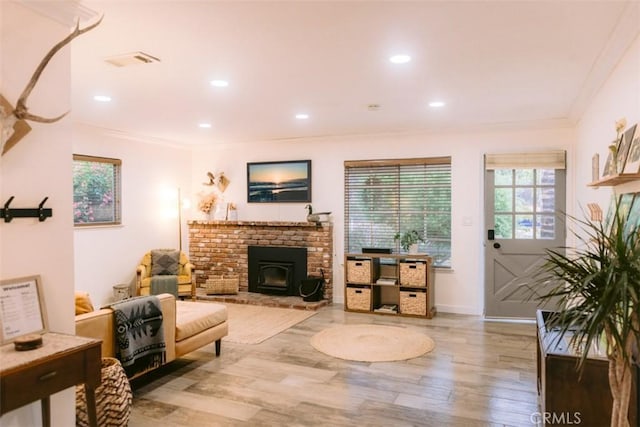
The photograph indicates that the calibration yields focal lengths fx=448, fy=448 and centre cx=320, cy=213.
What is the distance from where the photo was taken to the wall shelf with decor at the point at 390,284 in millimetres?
5824

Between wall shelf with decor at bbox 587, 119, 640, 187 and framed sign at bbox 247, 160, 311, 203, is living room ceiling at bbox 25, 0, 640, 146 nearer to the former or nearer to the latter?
wall shelf with decor at bbox 587, 119, 640, 187

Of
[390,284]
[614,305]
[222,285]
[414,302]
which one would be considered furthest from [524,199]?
[222,285]

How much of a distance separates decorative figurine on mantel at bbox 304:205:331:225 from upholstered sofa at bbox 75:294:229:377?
2536 mm

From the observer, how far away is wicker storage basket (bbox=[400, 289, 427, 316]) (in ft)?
19.1

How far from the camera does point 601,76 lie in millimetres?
3449

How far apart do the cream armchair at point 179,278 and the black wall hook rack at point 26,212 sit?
4.28 metres

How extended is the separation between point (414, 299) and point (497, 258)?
119cm

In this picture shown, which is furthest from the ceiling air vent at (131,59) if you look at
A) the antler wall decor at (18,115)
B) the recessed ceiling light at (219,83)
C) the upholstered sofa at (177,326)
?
the upholstered sofa at (177,326)

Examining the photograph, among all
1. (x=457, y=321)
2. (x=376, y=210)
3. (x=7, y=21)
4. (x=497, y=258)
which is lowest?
(x=457, y=321)

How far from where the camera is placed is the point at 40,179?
7.33 ft

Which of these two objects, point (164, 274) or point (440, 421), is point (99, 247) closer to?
point (164, 274)

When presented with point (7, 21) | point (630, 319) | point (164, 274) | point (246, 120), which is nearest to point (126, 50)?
point (7, 21)

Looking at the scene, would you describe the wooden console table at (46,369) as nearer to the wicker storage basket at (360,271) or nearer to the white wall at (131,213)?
the white wall at (131,213)

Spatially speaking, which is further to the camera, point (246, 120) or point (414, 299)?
point (414, 299)
